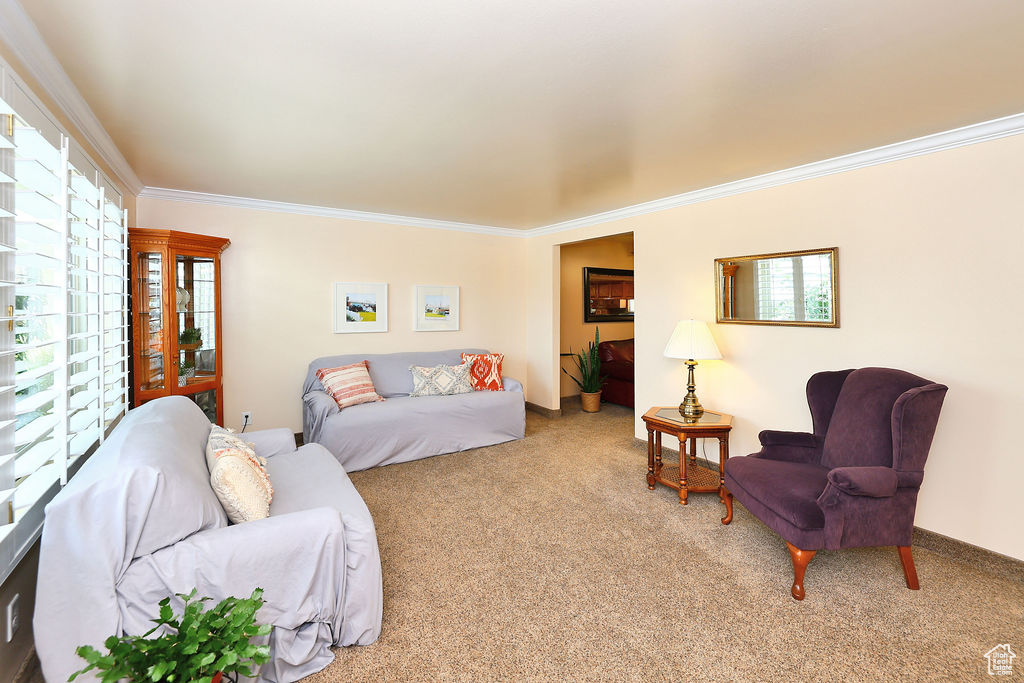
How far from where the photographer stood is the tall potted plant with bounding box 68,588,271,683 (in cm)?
116

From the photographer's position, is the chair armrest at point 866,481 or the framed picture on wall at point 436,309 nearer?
the chair armrest at point 866,481

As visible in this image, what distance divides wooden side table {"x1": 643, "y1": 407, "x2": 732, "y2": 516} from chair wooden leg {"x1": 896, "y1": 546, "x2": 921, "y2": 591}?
3.15ft

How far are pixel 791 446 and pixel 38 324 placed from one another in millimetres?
3886

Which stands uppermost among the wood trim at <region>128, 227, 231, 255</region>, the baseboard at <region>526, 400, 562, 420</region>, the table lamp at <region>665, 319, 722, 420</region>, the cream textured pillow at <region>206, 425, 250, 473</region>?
the wood trim at <region>128, 227, 231, 255</region>

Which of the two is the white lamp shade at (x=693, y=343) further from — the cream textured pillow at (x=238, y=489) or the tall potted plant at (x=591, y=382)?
the cream textured pillow at (x=238, y=489)

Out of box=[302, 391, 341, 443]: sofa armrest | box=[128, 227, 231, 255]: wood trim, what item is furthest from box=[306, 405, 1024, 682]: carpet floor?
box=[128, 227, 231, 255]: wood trim

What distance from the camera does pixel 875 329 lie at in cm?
290

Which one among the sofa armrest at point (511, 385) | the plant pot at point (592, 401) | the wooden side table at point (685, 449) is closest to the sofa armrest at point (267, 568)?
the wooden side table at point (685, 449)

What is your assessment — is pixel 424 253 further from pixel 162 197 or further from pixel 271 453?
pixel 271 453

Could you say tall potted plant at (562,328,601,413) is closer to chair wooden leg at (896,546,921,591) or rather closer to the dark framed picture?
the dark framed picture

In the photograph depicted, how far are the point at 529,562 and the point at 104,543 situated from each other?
1.85 meters

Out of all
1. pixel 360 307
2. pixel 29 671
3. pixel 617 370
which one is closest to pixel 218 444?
pixel 29 671

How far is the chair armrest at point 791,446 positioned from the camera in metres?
2.82

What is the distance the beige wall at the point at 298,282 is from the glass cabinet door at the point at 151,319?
603 millimetres
